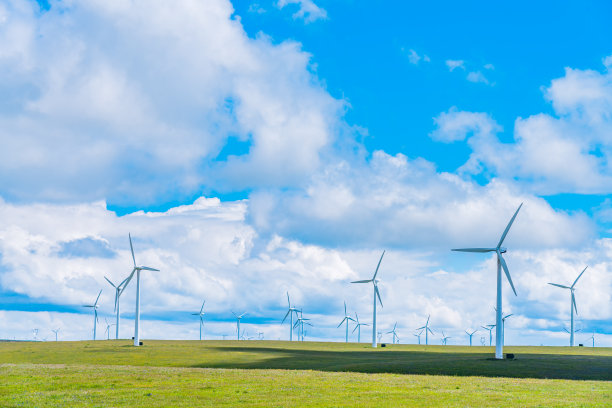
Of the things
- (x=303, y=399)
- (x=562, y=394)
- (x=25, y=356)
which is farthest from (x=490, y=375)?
(x=25, y=356)

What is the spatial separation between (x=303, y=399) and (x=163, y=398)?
9.70 m

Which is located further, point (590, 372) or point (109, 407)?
point (590, 372)

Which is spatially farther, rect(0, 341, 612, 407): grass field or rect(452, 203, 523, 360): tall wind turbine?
rect(452, 203, 523, 360): tall wind turbine

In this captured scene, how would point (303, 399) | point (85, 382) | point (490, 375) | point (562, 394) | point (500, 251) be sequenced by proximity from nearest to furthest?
point (303, 399), point (562, 394), point (85, 382), point (490, 375), point (500, 251)

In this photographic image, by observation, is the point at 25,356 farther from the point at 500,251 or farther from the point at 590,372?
the point at 590,372

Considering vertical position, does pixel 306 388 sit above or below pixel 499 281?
below

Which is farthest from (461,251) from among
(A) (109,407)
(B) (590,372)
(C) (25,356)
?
(A) (109,407)

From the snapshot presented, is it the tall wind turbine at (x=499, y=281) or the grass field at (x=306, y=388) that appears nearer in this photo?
the grass field at (x=306, y=388)

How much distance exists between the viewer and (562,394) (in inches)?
2019

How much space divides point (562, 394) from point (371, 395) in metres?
14.3

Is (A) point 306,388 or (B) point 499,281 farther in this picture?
(B) point 499,281

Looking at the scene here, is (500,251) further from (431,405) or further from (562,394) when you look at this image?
(431,405)

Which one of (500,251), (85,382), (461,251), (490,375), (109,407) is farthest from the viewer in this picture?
(461,251)

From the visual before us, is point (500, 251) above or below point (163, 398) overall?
above
